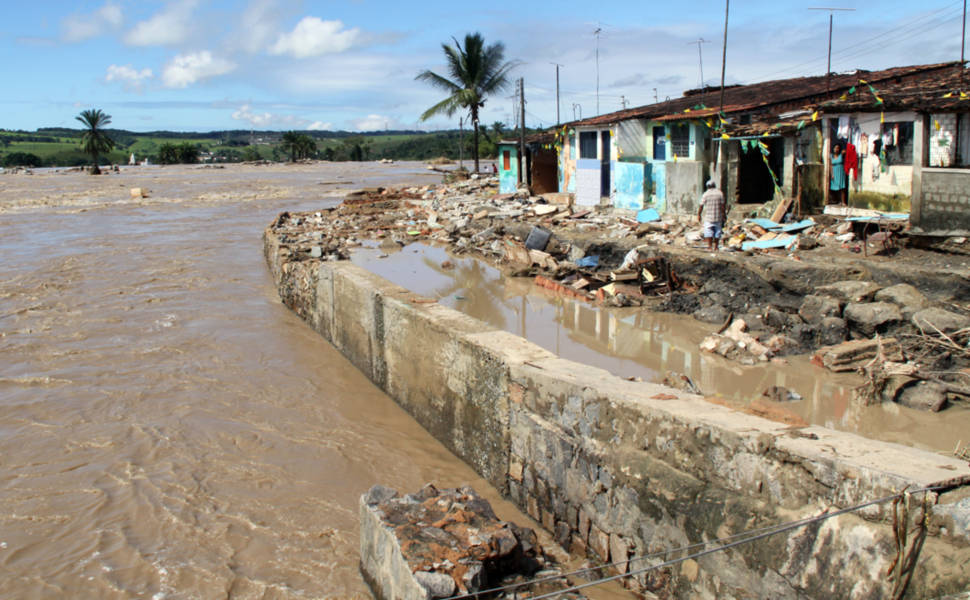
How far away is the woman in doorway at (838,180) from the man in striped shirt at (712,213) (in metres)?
3.10

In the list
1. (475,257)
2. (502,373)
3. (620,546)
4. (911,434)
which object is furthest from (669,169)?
(620,546)

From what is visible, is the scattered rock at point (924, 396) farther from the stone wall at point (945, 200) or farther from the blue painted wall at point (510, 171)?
the blue painted wall at point (510, 171)

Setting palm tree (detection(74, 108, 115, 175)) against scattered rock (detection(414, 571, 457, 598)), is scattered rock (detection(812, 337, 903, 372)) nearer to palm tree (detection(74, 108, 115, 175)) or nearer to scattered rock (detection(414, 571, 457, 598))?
scattered rock (detection(414, 571, 457, 598))

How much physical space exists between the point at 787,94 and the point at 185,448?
58.9 ft

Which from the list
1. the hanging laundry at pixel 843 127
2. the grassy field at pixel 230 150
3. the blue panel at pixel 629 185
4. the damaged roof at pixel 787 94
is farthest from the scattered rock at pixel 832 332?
the grassy field at pixel 230 150

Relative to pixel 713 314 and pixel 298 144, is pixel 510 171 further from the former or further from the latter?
pixel 298 144

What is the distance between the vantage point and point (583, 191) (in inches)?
832

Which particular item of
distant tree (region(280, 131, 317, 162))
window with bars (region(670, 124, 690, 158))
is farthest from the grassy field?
window with bars (region(670, 124, 690, 158))

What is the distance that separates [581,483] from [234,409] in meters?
4.57

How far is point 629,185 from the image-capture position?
19.1 m

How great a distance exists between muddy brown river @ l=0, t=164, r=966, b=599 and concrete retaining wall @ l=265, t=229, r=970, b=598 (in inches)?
19.3

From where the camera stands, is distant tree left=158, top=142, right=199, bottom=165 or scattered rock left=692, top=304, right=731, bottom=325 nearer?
scattered rock left=692, top=304, right=731, bottom=325

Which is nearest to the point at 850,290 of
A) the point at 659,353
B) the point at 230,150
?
the point at 659,353

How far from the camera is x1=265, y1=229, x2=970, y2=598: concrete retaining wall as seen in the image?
10.8 ft
